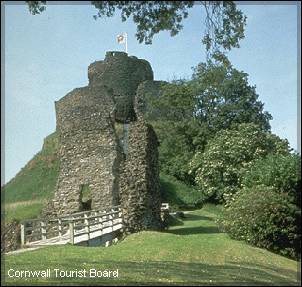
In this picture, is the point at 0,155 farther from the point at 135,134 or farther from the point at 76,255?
the point at 135,134

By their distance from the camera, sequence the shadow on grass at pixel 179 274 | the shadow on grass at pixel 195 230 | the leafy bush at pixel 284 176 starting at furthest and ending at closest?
the shadow on grass at pixel 195 230 < the leafy bush at pixel 284 176 < the shadow on grass at pixel 179 274

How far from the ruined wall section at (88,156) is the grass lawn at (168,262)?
8992 millimetres

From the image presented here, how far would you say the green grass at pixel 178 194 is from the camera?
3888 cm

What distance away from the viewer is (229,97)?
152 ft

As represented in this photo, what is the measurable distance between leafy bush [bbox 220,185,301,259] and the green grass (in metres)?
15.8

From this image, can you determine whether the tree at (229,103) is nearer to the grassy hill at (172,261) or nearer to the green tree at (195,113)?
the green tree at (195,113)

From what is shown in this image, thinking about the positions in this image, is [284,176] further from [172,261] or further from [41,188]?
[41,188]

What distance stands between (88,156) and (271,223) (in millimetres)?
13318

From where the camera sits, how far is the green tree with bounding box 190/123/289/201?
3872 cm

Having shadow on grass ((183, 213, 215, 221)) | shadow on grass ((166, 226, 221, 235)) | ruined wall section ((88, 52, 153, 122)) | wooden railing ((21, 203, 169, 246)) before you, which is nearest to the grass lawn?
wooden railing ((21, 203, 169, 246))

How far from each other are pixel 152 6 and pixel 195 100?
113ft

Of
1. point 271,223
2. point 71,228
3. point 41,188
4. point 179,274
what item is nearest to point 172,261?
point 179,274

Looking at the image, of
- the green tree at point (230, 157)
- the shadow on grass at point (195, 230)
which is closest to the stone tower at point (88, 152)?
the shadow on grass at point (195, 230)

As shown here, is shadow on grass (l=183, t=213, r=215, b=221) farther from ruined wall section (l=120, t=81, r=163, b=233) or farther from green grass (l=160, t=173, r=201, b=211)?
ruined wall section (l=120, t=81, r=163, b=233)
